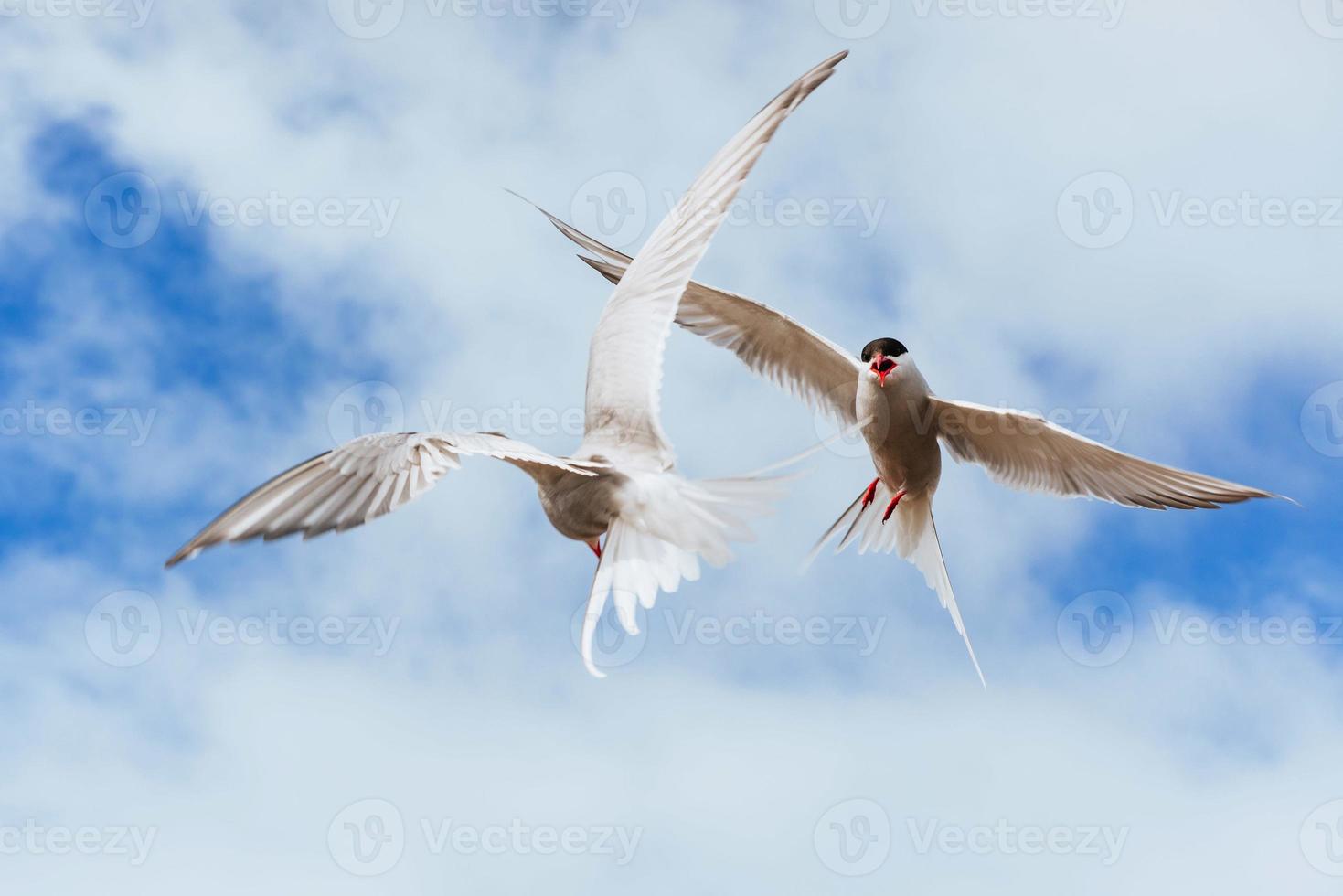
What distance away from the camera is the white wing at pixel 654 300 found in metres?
5.55

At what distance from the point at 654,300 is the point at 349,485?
217 cm

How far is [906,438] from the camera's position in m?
7.22

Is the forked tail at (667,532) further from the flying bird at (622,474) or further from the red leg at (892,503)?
the red leg at (892,503)

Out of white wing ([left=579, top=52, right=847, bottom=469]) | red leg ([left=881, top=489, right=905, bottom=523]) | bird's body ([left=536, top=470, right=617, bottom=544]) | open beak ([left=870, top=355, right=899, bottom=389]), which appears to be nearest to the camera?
bird's body ([left=536, top=470, right=617, bottom=544])

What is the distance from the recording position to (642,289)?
6.05 meters

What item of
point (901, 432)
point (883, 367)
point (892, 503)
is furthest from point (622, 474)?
point (892, 503)

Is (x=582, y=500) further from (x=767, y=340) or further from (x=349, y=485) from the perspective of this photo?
(x=767, y=340)

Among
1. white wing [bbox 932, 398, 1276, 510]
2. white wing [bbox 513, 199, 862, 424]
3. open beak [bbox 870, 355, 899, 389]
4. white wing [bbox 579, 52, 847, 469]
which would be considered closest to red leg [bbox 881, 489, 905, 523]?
white wing [bbox 932, 398, 1276, 510]

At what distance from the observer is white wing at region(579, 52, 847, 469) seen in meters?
5.55

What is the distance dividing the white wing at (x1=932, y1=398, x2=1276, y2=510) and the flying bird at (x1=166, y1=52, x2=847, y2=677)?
2.12 metres

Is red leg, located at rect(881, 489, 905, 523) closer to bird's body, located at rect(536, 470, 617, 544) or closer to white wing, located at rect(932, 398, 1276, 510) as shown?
white wing, located at rect(932, 398, 1276, 510)

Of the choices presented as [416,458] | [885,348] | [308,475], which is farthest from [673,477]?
[885,348]

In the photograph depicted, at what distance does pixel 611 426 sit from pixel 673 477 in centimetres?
80

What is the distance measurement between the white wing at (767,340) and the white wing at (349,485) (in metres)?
3.58
